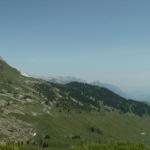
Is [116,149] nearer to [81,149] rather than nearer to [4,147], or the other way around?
[81,149]

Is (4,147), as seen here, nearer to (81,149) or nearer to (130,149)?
(81,149)

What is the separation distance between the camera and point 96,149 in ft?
635

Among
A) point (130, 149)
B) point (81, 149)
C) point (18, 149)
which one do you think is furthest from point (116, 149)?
point (18, 149)

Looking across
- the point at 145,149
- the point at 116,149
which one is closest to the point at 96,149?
the point at 116,149

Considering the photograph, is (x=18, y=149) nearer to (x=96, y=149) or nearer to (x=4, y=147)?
(x=4, y=147)

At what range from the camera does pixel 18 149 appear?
14862 centimetres

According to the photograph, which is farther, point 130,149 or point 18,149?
point 130,149

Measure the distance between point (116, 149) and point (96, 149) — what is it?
11.9m

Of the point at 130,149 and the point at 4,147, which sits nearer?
the point at 4,147

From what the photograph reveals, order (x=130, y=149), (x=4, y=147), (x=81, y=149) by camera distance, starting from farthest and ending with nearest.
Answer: (x=130, y=149)
(x=81, y=149)
(x=4, y=147)

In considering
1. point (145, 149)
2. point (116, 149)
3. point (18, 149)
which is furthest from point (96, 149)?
point (18, 149)

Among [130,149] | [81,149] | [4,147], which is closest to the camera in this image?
[4,147]

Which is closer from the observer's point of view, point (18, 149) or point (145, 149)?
point (18, 149)

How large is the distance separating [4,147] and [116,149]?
210 ft
